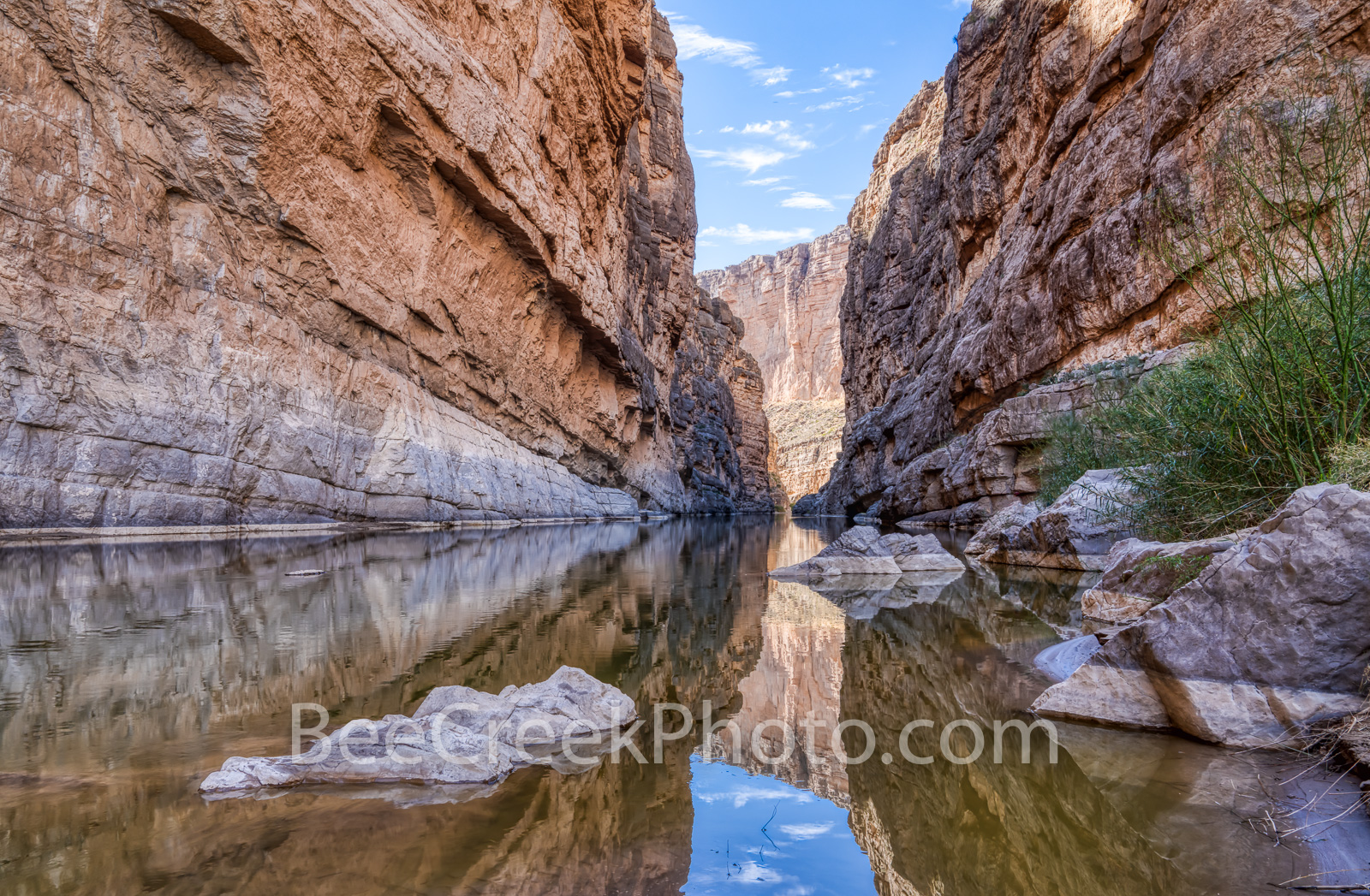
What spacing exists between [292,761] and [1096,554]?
378 inches

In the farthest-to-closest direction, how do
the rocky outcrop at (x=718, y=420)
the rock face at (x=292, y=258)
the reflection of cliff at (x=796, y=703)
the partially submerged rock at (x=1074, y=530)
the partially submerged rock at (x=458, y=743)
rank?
1. the rocky outcrop at (x=718, y=420)
2. the rock face at (x=292, y=258)
3. the partially submerged rock at (x=1074, y=530)
4. the reflection of cliff at (x=796, y=703)
5. the partially submerged rock at (x=458, y=743)

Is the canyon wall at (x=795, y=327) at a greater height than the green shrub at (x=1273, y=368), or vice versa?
the canyon wall at (x=795, y=327)

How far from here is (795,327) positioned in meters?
120

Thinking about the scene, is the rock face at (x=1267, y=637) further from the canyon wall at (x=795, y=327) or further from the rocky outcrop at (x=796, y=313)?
the rocky outcrop at (x=796, y=313)

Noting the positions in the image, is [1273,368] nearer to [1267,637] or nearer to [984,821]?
[1267,637]

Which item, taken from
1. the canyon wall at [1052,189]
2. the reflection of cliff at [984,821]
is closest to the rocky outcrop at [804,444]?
the canyon wall at [1052,189]

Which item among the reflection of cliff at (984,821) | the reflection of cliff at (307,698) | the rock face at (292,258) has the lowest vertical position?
the reflection of cliff at (984,821)

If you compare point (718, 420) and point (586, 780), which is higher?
point (718, 420)

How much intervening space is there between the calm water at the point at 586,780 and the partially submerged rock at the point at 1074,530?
3.06m

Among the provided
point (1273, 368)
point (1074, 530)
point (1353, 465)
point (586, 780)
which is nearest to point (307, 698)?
point (586, 780)

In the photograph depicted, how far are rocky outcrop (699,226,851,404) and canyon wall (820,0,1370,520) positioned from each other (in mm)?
77799

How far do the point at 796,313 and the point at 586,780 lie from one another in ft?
401

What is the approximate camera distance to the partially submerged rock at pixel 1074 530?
8.05 metres

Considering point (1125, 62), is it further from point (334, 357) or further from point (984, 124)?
point (334, 357)
